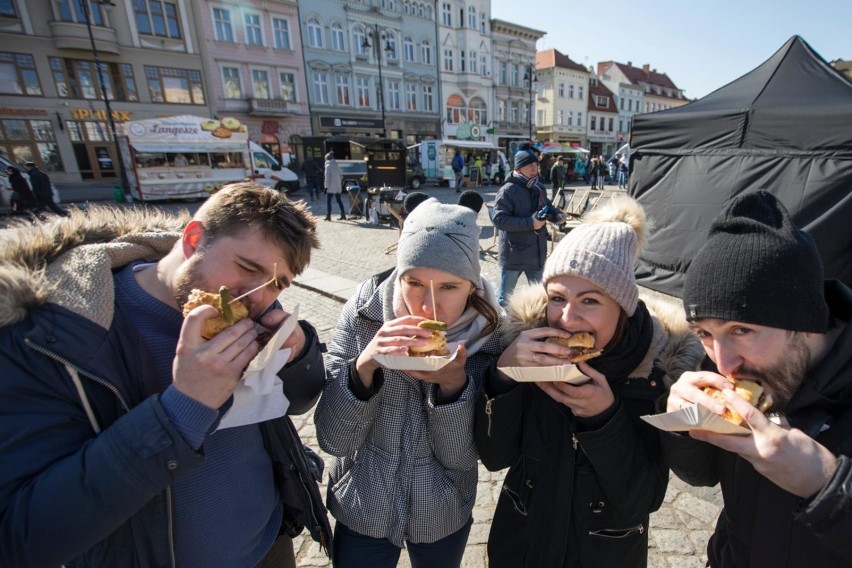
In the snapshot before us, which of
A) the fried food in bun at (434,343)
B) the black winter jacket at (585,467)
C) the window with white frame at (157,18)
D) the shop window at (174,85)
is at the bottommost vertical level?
the black winter jacket at (585,467)

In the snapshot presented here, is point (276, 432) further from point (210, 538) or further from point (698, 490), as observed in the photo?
point (698, 490)

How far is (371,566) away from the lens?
1729mm

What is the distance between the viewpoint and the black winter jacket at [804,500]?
3.46 ft

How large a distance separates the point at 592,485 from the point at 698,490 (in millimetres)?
2037

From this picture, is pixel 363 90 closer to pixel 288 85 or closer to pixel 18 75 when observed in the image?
pixel 288 85

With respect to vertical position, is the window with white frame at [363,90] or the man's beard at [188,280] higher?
the window with white frame at [363,90]

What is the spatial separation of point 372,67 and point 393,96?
117 inches

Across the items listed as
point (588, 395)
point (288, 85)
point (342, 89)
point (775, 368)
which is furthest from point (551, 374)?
point (342, 89)

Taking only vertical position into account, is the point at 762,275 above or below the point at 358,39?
below

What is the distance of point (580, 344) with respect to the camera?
1.56 meters

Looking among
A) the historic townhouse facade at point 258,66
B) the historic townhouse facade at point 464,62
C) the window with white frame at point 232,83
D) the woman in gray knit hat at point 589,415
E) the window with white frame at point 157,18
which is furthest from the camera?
the historic townhouse facade at point 464,62

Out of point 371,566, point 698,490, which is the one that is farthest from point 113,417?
point 698,490

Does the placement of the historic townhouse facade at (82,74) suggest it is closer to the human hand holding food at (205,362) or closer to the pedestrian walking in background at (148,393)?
the pedestrian walking in background at (148,393)

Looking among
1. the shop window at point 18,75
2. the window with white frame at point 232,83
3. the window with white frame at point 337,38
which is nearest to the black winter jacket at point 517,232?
the window with white frame at point 232,83
